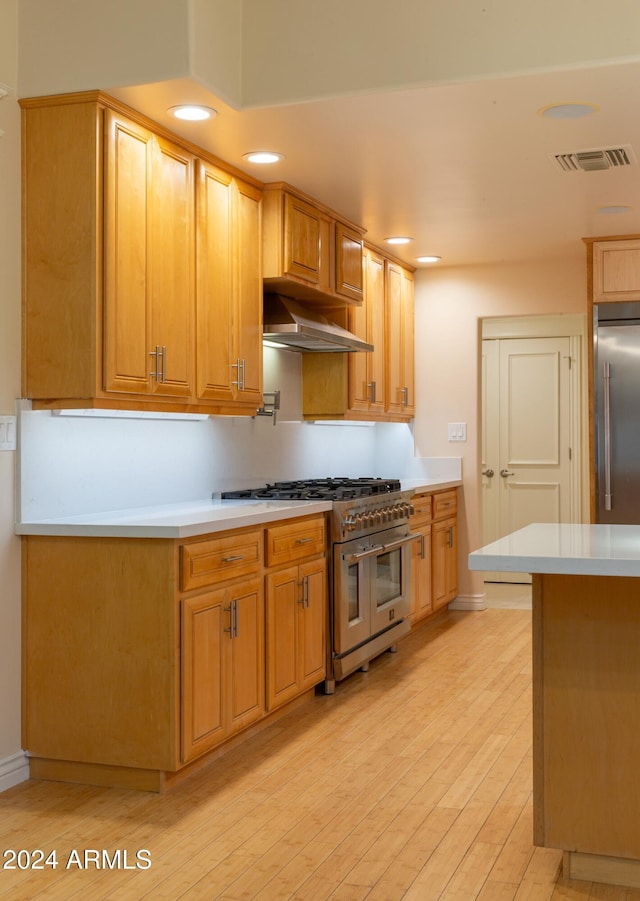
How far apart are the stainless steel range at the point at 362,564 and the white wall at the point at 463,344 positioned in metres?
1.35

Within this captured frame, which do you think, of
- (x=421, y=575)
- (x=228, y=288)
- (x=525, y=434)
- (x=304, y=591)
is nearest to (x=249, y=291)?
(x=228, y=288)

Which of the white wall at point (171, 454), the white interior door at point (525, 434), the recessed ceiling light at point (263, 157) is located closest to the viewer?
the white wall at point (171, 454)

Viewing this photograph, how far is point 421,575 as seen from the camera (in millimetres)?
5930

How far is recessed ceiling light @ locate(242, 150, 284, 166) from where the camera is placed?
4039mm

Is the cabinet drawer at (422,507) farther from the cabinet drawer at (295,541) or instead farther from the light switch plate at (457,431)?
the cabinet drawer at (295,541)

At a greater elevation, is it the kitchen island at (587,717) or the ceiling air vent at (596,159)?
the ceiling air vent at (596,159)

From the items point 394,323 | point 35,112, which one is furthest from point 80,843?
point 394,323

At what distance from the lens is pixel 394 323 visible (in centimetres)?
646

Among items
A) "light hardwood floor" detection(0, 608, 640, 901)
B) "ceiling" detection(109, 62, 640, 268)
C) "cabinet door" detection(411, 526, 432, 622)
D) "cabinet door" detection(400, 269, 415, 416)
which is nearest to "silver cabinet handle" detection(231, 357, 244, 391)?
"ceiling" detection(109, 62, 640, 268)

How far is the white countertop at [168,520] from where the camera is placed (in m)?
3.24

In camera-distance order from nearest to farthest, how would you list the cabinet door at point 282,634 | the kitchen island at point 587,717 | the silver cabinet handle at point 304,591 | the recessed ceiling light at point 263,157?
1. the kitchen island at point 587,717
2. the cabinet door at point 282,634
3. the recessed ceiling light at point 263,157
4. the silver cabinet handle at point 304,591

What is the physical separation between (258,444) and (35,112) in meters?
2.27

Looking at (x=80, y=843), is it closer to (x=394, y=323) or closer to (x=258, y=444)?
(x=258, y=444)

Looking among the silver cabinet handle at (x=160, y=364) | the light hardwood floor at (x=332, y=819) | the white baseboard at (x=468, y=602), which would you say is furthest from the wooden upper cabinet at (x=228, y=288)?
the white baseboard at (x=468, y=602)
